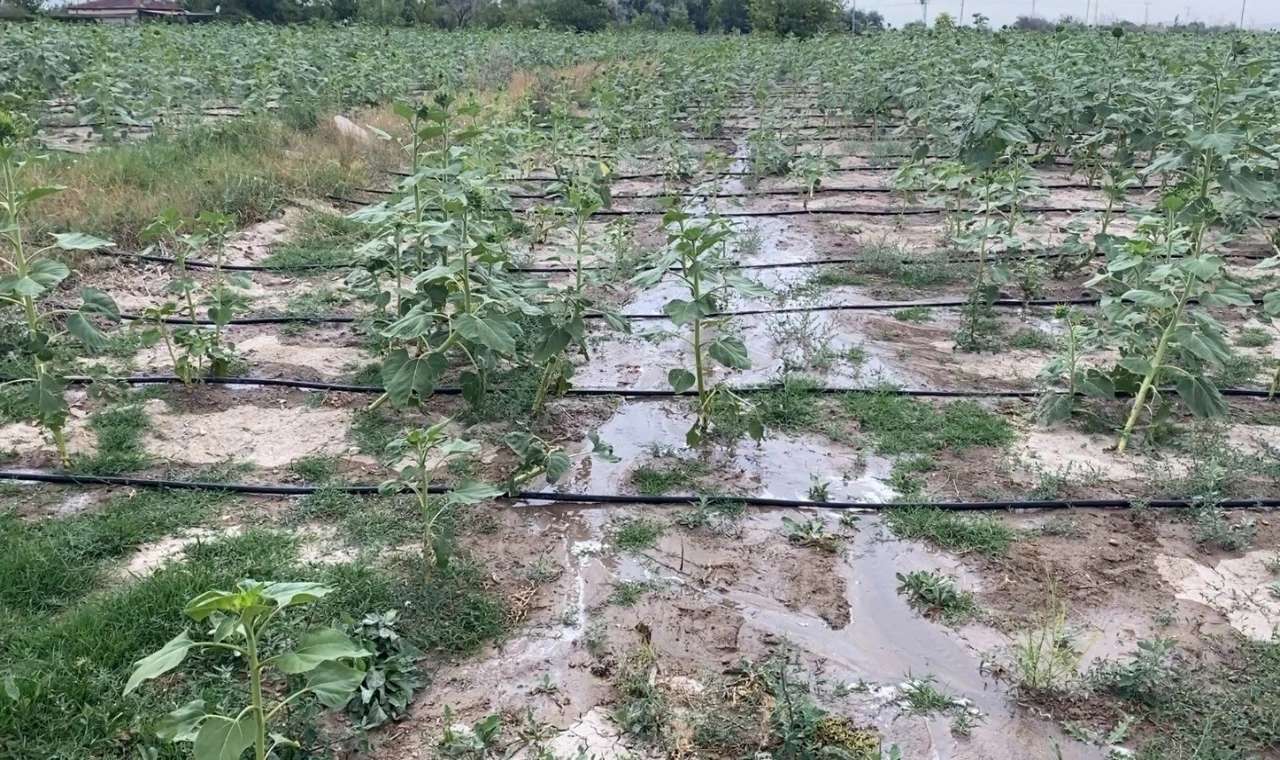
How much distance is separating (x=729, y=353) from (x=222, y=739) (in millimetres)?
2300

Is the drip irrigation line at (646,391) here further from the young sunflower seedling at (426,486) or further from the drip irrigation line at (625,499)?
the young sunflower seedling at (426,486)

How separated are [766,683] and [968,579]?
892 millimetres

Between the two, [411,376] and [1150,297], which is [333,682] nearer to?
[411,376]

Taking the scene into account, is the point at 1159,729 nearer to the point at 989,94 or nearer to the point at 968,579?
the point at 968,579

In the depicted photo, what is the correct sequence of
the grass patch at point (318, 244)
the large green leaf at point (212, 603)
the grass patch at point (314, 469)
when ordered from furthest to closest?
the grass patch at point (318, 244)
the grass patch at point (314, 469)
the large green leaf at point (212, 603)

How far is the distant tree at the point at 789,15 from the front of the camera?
100ft

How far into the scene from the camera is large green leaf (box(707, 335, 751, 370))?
141 inches

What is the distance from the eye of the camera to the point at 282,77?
11180 mm

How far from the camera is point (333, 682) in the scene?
1796 mm

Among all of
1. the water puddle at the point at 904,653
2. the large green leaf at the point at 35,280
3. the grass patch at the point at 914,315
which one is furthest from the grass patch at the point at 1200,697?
the large green leaf at the point at 35,280

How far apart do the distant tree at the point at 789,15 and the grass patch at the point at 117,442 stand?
96.7 ft

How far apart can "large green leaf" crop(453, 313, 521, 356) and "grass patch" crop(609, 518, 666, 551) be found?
2.44 feet

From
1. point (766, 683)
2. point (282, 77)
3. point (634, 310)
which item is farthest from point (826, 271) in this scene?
point (282, 77)

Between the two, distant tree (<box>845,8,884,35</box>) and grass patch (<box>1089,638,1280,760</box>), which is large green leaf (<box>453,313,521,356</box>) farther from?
distant tree (<box>845,8,884,35</box>)
